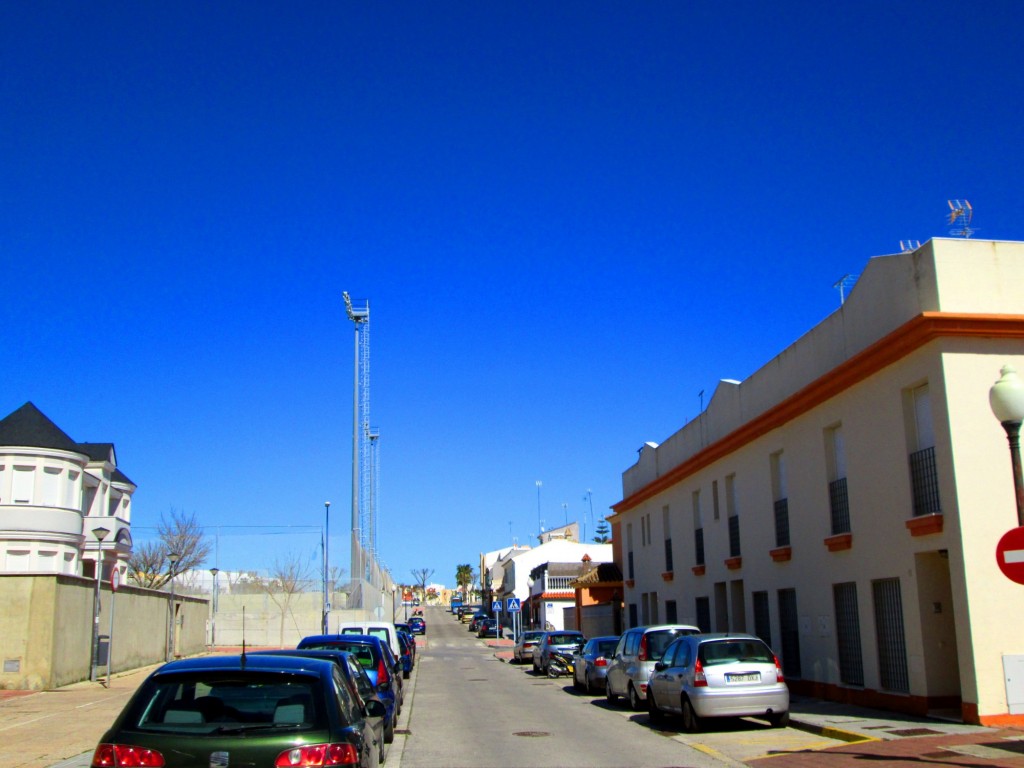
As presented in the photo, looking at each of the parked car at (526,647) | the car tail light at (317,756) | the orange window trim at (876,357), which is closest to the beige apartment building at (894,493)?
the orange window trim at (876,357)

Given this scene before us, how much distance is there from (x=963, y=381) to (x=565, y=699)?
13320 mm

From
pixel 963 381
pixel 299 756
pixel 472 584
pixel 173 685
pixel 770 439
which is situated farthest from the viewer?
pixel 472 584

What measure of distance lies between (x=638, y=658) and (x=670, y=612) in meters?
12.5

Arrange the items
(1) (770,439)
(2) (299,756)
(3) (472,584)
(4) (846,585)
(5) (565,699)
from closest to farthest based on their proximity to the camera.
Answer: (2) (299,756), (4) (846,585), (1) (770,439), (5) (565,699), (3) (472,584)

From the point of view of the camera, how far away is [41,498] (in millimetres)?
36344

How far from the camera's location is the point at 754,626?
79.1ft

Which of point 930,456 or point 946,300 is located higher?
point 946,300

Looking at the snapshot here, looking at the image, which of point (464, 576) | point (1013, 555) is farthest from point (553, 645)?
point (464, 576)

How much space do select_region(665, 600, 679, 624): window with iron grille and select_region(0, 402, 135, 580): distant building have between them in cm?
1936

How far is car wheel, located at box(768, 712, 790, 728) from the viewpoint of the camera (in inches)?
631

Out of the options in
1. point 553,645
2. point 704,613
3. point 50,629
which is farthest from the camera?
point 553,645

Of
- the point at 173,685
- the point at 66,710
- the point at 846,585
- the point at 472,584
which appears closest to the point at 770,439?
the point at 846,585

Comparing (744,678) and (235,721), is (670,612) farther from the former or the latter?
(235,721)

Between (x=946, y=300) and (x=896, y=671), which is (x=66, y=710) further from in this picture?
(x=946, y=300)
